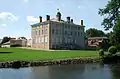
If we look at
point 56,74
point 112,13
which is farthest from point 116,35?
point 56,74

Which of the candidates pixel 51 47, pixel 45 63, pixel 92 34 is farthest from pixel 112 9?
pixel 92 34

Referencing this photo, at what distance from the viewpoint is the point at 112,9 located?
4544 cm

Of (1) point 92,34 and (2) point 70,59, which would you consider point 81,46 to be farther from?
(1) point 92,34

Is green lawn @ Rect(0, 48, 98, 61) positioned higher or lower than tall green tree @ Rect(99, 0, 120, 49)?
lower

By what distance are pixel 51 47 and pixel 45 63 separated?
3393cm

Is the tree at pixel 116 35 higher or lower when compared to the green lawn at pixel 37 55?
higher

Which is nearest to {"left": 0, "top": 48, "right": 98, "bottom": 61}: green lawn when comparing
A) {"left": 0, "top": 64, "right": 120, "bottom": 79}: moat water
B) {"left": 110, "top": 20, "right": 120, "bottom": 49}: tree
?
{"left": 110, "top": 20, "right": 120, "bottom": 49}: tree

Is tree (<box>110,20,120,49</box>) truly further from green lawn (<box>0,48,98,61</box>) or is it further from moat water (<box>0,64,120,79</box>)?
moat water (<box>0,64,120,79</box>)

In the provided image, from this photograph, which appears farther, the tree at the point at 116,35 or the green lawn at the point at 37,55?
the tree at the point at 116,35

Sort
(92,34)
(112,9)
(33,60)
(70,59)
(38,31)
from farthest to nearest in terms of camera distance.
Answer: (92,34)
(38,31)
(112,9)
(70,59)
(33,60)

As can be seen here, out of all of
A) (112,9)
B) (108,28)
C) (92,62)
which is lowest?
(92,62)

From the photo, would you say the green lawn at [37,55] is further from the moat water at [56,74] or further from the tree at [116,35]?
the moat water at [56,74]

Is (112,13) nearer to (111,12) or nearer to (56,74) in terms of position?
(111,12)

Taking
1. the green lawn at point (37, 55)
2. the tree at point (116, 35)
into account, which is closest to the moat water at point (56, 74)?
the green lawn at point (37, 55)
